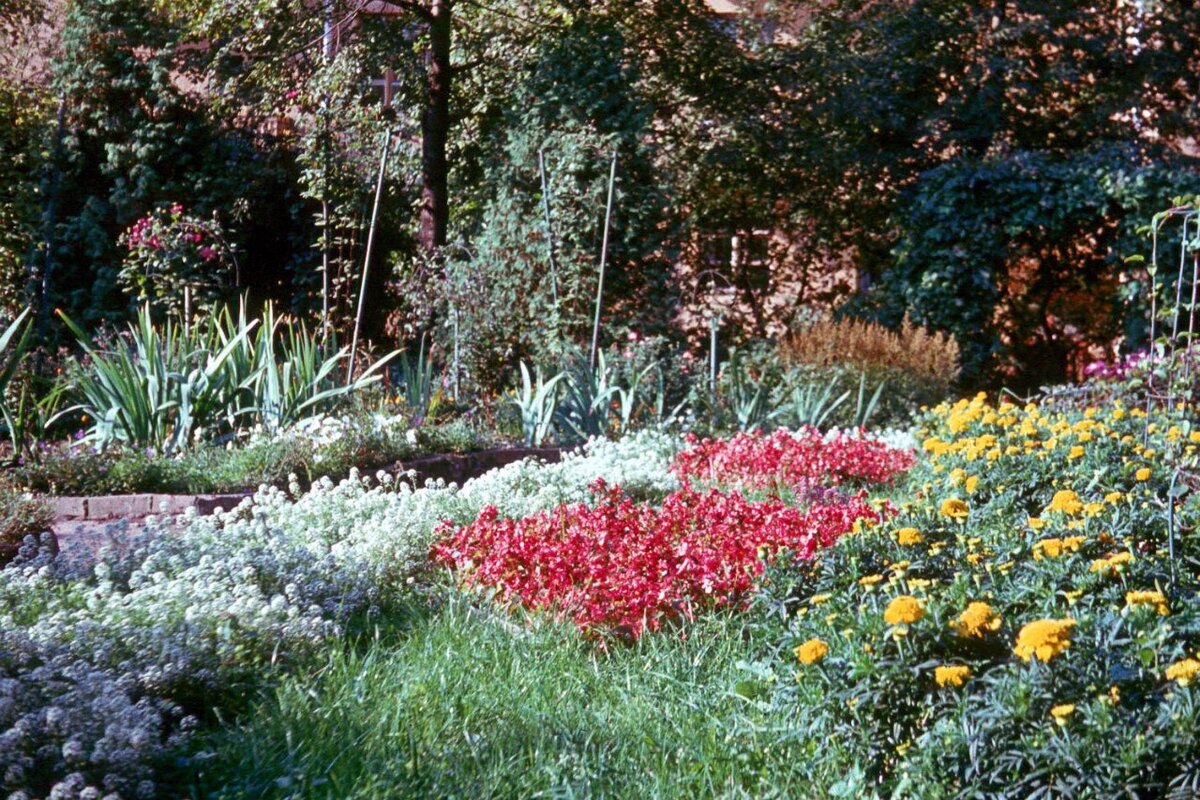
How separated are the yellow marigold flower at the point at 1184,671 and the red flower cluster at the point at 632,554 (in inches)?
50.1

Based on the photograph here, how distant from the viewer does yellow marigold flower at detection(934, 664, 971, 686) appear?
2.60 meters

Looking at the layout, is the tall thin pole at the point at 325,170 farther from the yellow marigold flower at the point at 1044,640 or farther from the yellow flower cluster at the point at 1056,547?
the yellow marigold flower at the point at 1044,640

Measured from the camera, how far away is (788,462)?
7055 millimetres

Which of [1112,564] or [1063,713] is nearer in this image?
[1063,713]

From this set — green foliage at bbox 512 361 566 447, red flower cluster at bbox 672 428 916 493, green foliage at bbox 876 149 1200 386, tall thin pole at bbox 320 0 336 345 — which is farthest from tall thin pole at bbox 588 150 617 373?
green foliage at bbox 876 149 1200 386

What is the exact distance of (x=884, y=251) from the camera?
1366 cm

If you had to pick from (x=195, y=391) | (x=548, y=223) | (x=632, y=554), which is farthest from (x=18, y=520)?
(x=548, y=223)

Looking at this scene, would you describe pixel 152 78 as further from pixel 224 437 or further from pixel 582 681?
pixel 582 681

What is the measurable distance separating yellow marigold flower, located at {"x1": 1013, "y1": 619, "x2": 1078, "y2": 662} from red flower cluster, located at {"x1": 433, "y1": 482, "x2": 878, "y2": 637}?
110 cm

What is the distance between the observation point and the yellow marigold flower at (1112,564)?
3.11 meters

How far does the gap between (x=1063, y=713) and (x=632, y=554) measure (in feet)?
7.27

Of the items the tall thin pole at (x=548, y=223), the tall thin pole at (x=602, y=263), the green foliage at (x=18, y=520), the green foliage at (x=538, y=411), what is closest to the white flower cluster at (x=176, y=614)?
the green foliage at (x=18, y=520)

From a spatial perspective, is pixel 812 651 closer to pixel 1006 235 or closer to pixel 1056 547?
pixel 1056 547

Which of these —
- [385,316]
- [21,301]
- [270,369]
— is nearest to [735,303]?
[385,316]
